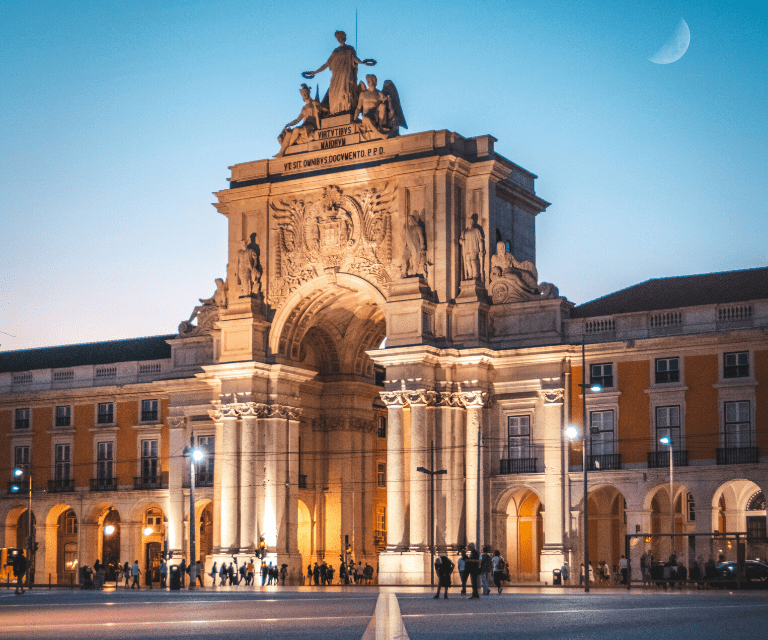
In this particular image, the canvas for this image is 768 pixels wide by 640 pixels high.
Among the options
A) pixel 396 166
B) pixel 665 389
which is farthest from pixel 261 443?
pixel 665 389

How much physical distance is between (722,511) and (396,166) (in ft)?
74.3

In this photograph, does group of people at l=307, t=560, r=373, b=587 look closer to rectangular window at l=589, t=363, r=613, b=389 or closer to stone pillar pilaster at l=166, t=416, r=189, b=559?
stone pillar pilaster at l=166, t=416, r=189, b=559

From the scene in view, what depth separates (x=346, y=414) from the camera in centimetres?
7075

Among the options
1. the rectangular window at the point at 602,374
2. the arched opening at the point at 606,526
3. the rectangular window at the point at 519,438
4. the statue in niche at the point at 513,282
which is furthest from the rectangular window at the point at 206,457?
the rectangular window at the point at 602,374

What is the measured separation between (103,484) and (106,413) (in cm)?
394

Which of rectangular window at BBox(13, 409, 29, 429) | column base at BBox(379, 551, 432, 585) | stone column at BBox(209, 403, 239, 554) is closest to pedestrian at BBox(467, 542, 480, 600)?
column base at BBox(379, 551, 432, 585)

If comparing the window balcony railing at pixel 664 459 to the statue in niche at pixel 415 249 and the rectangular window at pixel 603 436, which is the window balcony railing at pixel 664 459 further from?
the statue in niche at pixel 415 249

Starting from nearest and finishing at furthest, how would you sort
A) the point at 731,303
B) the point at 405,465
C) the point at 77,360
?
the point at 731,303, the point at 405,465, the point at 77,360

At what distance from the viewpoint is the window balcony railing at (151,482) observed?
70.6 metres

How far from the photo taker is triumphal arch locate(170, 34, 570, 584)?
2367 inches

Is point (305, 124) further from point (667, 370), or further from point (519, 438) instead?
point (667, 370)

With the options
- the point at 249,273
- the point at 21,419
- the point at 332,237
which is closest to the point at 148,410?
the point at 21,419

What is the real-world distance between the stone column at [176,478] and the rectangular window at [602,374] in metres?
22.0

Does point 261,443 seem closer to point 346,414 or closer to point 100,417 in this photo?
point 346,414
